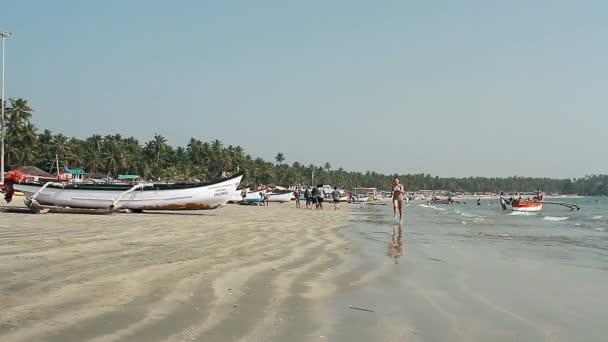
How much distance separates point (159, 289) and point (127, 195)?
1793cm

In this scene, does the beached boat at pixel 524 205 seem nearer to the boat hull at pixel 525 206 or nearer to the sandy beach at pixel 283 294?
the boat hull at pixel 525 206

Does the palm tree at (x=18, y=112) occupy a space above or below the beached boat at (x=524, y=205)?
above

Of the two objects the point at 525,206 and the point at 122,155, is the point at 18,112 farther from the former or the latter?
the point at 525,206

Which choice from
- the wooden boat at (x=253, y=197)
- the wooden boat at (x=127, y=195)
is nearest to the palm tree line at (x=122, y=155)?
the wooden boat at (x=253, y=197)

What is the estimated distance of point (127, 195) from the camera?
22.4 meters

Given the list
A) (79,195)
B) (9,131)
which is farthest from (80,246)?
(9,131)

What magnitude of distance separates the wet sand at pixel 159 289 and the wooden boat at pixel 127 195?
1271 cm

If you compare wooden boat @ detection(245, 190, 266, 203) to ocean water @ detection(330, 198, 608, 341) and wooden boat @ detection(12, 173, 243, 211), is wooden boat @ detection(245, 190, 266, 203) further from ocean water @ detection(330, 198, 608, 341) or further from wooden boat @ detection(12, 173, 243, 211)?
ocean water @ detection(330, 198, 608, 341)

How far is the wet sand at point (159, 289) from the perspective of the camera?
153 inches

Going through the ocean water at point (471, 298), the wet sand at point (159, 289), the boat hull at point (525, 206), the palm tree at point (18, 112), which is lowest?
the ocean water at point (471, 298)

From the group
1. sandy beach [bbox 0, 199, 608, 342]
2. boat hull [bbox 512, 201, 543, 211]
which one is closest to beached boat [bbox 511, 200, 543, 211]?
boat hull [bbox 512, 201, 543, 211]

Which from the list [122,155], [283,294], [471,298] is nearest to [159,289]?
[283,294]

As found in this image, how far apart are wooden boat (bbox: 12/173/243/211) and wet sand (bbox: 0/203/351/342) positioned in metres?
12.7

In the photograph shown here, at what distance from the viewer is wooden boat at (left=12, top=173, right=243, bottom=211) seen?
22.3 m
